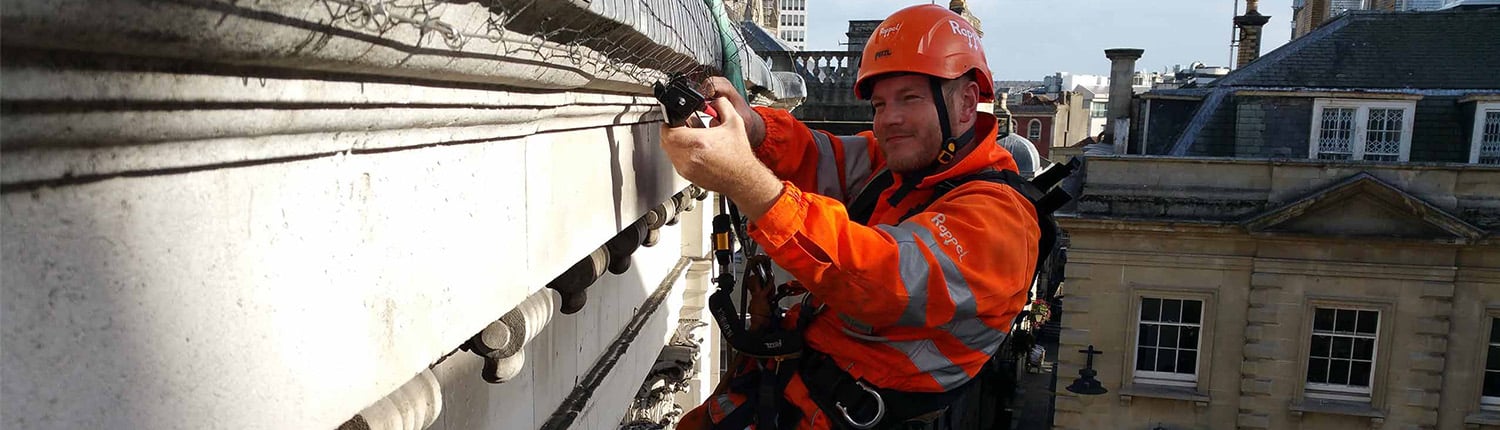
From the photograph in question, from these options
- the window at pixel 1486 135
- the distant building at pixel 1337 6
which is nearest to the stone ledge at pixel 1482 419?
the window at pixel 1486 135

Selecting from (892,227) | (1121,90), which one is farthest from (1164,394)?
(892,227)

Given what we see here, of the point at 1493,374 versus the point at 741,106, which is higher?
the point at 741,106

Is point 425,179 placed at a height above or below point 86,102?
below

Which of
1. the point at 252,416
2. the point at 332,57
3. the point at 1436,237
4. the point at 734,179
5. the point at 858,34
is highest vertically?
the point at 858,34

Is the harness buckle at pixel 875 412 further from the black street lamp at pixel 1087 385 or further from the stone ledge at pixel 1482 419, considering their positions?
the stone ledge at pixel 1482 419

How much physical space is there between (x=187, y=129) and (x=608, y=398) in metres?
3.05

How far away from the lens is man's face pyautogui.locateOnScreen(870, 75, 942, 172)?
3023 mm

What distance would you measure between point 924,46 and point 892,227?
2.66ft

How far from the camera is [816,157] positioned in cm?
354

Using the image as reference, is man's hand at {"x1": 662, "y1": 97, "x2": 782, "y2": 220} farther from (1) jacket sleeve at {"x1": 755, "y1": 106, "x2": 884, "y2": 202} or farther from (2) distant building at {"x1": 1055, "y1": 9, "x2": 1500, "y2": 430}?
(2) distant building at {"x1": 1055, "y1": 9, "x2": 1500, "y2": 430}

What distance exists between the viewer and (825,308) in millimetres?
3090

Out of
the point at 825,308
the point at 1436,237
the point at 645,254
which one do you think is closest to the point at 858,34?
the point at 1436,237

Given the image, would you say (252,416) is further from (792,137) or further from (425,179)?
(792,137)

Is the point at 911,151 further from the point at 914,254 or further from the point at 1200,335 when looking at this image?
the point at 1200,335
